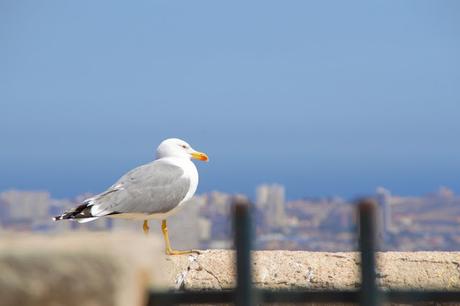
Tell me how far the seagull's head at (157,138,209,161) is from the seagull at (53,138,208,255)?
11 centimetres

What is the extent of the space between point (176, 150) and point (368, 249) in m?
9.57

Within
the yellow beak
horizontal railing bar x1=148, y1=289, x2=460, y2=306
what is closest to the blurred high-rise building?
the yellow beak

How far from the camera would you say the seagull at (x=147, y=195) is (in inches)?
444

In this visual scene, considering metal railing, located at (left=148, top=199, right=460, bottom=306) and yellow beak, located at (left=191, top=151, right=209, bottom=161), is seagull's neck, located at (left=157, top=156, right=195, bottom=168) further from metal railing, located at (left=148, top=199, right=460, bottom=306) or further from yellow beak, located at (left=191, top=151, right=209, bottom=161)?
metal railing, located at (left=148, top=199, right=460, bottom=306)

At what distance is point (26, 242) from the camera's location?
2.06 meters

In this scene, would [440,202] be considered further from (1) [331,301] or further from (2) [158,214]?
(1) [331,301]

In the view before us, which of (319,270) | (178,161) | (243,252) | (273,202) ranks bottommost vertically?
(243,252)

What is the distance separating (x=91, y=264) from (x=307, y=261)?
7.72 m

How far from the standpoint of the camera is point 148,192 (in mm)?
11438

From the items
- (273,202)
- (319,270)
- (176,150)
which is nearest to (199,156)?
(176,150)

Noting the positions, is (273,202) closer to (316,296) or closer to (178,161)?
(178,161)

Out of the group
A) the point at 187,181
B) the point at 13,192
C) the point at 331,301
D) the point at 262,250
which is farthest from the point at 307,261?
the point at 13,192

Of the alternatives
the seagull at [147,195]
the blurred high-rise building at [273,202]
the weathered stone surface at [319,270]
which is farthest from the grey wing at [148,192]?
the blurred high-rise building at [273,202]

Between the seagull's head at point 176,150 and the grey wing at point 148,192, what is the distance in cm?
34
